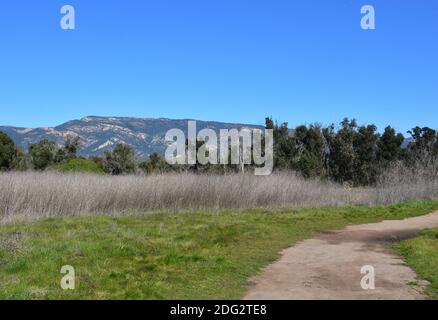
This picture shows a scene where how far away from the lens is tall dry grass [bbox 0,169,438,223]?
627 inches

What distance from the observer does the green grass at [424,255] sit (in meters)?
7.78

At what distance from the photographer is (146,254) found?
31.1 ft

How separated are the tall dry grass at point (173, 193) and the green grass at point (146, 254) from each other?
→ 7.26 feet

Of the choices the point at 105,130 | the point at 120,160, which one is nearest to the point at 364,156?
the point at 120,160

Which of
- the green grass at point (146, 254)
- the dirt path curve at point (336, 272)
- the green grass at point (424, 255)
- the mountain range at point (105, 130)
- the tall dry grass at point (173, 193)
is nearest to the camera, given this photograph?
the dirt path curve at point (336, 272)

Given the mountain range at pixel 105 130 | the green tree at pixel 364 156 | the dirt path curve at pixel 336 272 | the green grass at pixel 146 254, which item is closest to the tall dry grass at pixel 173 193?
the green grass at pixel 146 254

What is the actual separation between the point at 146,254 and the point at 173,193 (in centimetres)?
987

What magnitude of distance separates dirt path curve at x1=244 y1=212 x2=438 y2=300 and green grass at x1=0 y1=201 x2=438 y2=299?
0.39 metres

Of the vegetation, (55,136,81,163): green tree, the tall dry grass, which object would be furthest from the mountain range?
the tall dry grass

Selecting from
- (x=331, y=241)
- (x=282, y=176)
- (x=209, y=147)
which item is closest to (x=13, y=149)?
(x=209, y=147)

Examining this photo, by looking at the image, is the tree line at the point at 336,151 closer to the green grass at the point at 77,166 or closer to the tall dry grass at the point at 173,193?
the green grass at the point at 77,166

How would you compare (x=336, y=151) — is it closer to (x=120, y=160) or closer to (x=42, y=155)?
(x=120, y=160)

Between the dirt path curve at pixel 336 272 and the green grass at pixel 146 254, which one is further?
the green grass at pixel 146 254

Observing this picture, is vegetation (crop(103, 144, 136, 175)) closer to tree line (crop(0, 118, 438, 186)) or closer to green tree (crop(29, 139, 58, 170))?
tree line (crop(0, 118, 438, 186))
